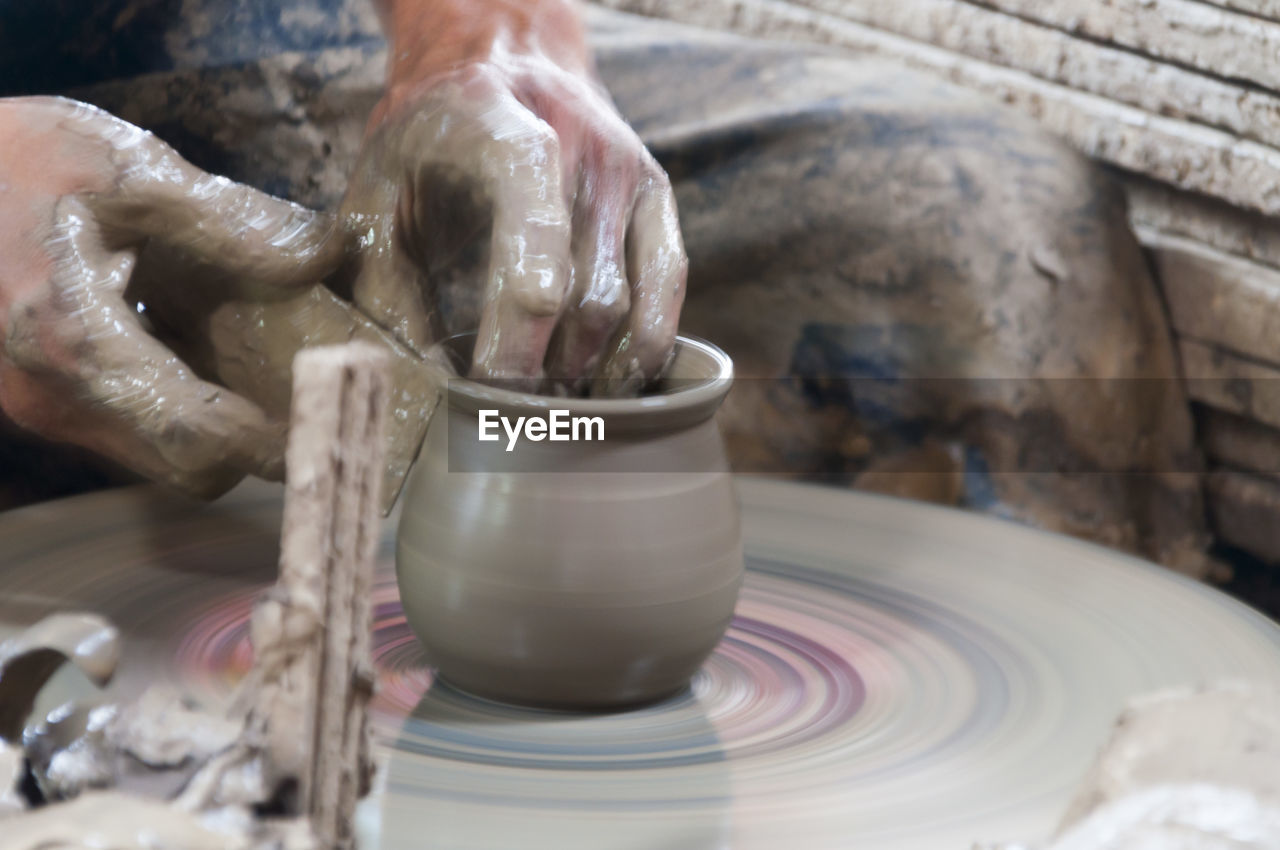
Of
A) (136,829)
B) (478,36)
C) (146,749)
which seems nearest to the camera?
(136,829)

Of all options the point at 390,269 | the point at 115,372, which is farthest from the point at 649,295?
the point at 115,372

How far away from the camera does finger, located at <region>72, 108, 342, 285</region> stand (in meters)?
1.34

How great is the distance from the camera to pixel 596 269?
1.38m

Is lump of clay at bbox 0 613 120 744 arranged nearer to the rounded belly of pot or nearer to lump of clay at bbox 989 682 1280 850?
the rounded belly of pot

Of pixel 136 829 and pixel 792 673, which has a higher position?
pixel 136 829

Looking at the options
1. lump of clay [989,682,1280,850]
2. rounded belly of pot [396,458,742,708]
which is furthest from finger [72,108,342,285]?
lump of clay [989,682,1280,850]

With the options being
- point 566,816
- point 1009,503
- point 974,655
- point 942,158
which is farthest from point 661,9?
point 566,816

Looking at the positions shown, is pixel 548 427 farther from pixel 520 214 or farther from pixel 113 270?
pixel 113 270

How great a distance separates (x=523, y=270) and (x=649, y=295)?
0.58 feet

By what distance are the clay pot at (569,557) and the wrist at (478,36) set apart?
1.65 feet

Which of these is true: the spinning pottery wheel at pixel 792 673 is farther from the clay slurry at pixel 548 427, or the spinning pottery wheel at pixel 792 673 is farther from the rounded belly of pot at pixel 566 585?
the clay slurry at pixel 548 427

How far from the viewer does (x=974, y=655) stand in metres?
1.38

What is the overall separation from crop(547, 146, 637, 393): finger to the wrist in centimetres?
20

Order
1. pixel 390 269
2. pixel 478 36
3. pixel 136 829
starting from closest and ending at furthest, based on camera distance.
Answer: pixel 136 829, pixel 390 269, pixel 478 36
